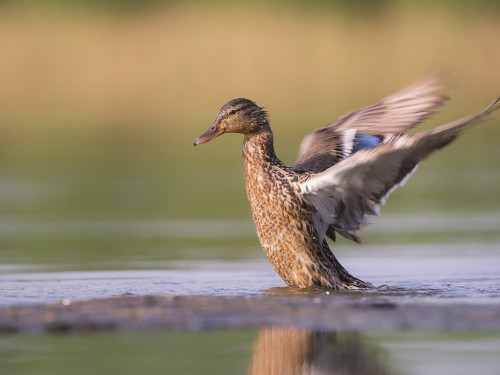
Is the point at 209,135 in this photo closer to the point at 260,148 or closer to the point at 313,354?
the point at 260,148

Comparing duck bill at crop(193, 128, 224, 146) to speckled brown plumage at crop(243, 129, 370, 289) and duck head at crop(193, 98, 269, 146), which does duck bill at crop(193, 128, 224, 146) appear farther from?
speckled brown plumage at crop(243, 129, 370, 289)

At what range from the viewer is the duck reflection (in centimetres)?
609

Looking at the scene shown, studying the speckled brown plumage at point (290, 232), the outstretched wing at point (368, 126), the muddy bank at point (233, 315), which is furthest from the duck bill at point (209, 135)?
the muddy bank at point (233, 315)

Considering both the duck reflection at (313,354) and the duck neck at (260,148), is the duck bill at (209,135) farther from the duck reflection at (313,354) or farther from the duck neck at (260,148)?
the duck reflection at (313,354)

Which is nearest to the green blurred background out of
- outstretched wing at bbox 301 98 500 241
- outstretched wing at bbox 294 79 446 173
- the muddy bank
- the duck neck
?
outstretched wing at bbox 294 79 446 173

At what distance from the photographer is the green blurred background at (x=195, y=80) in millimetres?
17141

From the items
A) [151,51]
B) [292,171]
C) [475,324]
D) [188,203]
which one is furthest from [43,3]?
[475,324]

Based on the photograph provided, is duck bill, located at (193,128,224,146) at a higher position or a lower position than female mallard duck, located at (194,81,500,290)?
higher

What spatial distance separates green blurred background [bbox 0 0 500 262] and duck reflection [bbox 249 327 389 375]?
8166 millimetres

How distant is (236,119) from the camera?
9.31 m

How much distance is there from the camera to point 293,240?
9.07 m

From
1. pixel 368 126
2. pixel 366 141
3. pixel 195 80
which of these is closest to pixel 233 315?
pixel 366 141

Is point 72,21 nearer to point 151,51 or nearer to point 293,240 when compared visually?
point 151,51

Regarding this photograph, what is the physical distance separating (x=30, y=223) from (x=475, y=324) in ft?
22.3
